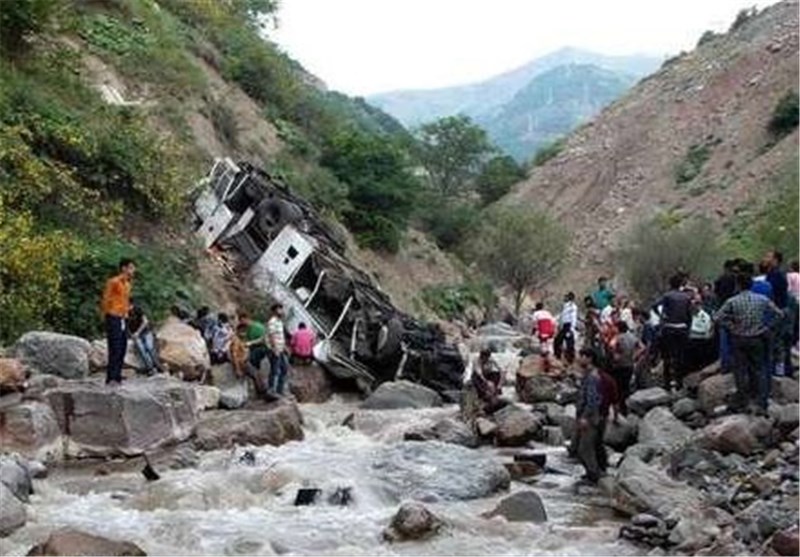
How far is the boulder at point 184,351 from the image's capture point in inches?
758

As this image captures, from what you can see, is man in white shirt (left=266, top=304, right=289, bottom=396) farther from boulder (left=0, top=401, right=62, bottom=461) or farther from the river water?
boulder (left=0, top=401, right=62, bottom=461)

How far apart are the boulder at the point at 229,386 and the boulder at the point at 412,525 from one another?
6.87 m

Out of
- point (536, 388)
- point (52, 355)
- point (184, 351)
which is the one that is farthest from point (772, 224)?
point (52, 355)

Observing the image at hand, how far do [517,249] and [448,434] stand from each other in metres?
35.9

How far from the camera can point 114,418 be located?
1515 cm

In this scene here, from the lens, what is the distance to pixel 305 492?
13.2 m

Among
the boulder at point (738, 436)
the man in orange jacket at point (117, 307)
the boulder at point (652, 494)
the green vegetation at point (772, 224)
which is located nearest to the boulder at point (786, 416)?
the boulder at point (738, 436)

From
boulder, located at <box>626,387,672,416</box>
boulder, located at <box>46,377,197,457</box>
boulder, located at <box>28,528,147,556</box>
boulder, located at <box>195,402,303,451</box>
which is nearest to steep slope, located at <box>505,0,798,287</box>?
boulder, located at <box>626,387,672,416</box>

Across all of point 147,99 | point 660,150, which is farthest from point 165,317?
point 660,150

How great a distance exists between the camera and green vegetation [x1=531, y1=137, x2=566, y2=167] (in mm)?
89812

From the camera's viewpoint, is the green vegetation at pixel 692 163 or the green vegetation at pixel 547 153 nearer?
the green vegetation at pixel 692 163

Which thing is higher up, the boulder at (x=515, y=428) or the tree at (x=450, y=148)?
the tree at (x=450, y=148)

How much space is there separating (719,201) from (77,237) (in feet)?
165

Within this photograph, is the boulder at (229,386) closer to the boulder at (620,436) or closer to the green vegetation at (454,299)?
the boulder at (620,436)
